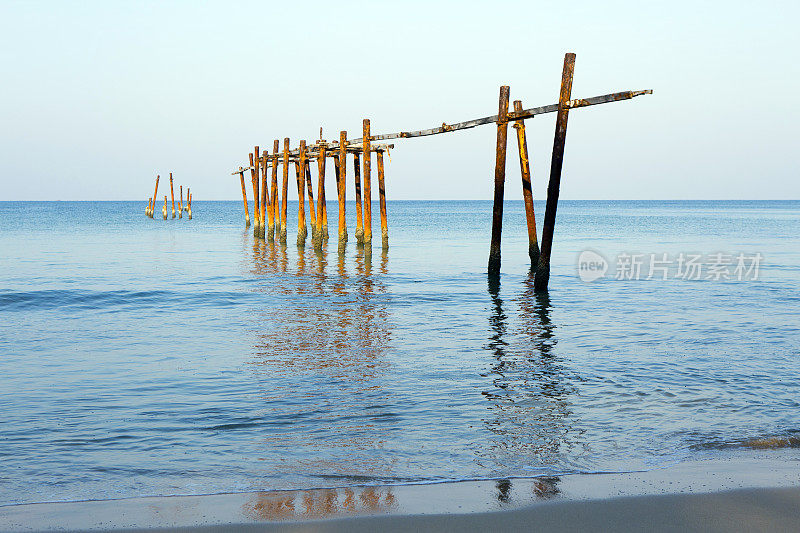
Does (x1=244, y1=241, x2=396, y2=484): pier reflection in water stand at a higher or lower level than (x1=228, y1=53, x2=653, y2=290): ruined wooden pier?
lower

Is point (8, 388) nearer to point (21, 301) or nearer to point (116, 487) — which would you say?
point (116, 487)

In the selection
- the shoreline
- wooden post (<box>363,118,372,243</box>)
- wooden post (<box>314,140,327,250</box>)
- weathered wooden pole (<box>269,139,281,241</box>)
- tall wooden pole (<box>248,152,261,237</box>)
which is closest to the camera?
the shoreline

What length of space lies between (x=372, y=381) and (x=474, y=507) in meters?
3.81

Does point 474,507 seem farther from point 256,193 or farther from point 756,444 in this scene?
point 256,193

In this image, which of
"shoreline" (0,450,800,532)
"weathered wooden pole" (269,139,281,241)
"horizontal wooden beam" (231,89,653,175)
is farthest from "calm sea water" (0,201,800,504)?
"weathered wooden pole" (269,139,281,241)

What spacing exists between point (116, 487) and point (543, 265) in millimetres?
11251

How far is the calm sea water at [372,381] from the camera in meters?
5.54

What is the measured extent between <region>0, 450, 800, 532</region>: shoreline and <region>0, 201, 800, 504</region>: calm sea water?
24 cm

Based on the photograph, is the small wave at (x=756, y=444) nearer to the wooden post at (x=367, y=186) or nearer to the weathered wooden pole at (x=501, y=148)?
the weathered wooden pole at (x=501, y=148)

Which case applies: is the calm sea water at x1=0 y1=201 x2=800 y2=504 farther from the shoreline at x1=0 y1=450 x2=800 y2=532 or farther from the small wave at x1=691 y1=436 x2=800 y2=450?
the shoreline at x1=0 y1=450 x2=800 y2=532

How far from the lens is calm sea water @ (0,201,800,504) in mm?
5535

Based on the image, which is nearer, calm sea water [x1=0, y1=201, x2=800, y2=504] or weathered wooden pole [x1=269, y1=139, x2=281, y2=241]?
calm sea water [x1=0, y1=201, x2=800, y2=504]

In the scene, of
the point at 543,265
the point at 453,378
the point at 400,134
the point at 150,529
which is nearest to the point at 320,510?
the point at 150,529

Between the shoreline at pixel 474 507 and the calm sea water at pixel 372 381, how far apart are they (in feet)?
0.79
